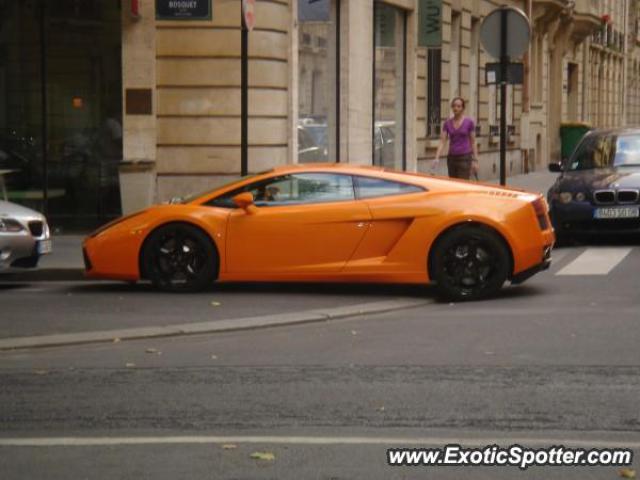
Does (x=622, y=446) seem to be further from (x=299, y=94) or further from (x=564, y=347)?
(x=299, y=94)

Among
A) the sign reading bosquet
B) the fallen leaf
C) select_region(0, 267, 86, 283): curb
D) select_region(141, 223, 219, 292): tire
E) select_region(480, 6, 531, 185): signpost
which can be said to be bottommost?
select_region(0, 267, 86, 283): curb

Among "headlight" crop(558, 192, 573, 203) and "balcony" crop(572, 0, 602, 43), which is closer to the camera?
"headlight" crop(558, 192, 573, 203)

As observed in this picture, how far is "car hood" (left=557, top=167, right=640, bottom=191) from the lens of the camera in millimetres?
18188

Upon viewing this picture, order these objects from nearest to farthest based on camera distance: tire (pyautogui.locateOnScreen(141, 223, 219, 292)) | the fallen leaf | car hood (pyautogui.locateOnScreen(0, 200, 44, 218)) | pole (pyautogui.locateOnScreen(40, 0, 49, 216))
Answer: the fallen leaf, tire (pyautogui.locateOnScreen(141, 223, 219, 292)), car hood (pyautogui.locateOnScreen(0, 200, 44, 218)), pole (pyautogui.locateOnScreen(40, 0, 49, 216))

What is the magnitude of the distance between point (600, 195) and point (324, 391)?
10.4 m

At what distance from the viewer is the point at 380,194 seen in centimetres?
1355

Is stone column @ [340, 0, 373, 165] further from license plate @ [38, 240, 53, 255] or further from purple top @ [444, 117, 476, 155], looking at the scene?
license plate @ [38, 240, 53, 255]

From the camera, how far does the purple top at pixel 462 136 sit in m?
22.1

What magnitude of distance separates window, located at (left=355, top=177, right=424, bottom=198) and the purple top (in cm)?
861

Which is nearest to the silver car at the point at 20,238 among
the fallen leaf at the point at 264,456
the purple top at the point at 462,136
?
the fallen leaf at the point at 264,456

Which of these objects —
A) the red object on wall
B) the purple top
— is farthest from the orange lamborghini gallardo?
the purple top

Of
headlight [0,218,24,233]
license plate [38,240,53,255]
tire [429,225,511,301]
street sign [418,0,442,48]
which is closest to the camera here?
tire [429,225,511,301]

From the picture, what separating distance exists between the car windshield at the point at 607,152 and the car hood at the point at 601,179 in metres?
0.28

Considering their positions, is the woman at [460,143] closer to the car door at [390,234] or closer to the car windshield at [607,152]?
the car windshield at [607,152]
